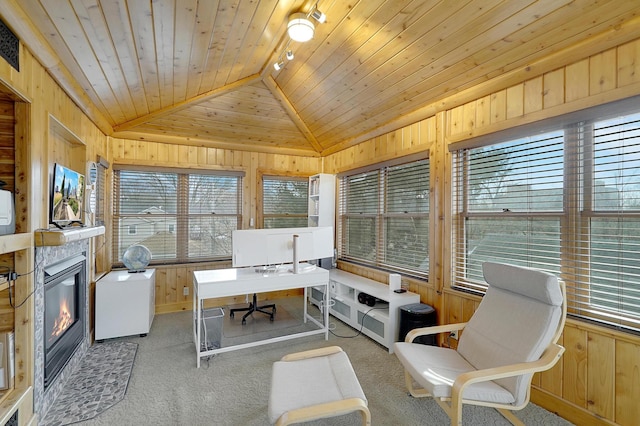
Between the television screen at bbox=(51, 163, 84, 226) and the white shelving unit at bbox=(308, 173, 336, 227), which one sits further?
the white shelving unit at bbox=(308, 173, 336, 227)

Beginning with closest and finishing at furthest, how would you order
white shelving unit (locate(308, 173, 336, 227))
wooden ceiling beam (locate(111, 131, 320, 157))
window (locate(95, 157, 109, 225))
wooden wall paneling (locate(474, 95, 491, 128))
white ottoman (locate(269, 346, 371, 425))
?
white ottoman (locate(269, 346, 371, 425))
wooden wall paneling (locate(474, 95, 491, 128))
window (locate(95, 157, 109, 225))
wooden ceiling beam (locate(111, 131, 320, 157))
white shelving unit (locate(308, 173, 336, 227))

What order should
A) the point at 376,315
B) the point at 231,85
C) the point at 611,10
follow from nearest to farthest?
the point at 611,10, the point at 376,315, the point at 231,85

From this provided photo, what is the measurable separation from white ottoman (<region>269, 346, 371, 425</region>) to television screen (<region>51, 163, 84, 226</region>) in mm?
2067

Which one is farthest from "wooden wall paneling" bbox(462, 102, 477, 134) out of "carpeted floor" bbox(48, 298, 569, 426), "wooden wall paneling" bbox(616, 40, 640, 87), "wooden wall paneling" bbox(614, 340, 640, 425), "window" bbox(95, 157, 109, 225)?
"window" bbox(95, 157, 109, 225)

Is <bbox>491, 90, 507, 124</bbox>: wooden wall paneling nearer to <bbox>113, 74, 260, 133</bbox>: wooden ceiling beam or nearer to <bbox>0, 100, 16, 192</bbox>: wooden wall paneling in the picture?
<bbox>113, 74, 260, 133</bbox>: wooden ceiling beam

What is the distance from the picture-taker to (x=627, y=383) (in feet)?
6.11

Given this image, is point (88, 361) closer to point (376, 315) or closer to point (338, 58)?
point (376, 315)

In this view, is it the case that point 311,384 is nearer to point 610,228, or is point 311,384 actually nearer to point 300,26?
point 610,228

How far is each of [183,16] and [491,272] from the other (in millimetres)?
2932

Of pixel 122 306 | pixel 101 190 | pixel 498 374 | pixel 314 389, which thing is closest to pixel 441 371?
pixel 498 374

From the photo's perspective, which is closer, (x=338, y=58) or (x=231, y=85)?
(x=338, y=58)

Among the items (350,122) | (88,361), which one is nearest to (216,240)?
(88,361)

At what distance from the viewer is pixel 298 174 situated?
5211 mm

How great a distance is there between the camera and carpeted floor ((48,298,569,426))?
210 centimetres
